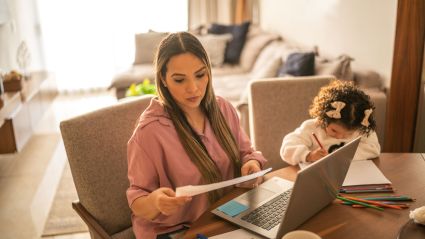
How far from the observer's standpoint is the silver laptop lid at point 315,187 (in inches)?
33.7

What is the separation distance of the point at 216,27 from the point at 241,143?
372cm

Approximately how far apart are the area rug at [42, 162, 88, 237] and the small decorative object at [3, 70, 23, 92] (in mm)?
1097

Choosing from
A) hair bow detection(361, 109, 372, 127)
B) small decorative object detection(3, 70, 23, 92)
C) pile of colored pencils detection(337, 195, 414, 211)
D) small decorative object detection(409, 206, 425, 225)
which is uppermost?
hair bow detection(361, 109, 372, 127)

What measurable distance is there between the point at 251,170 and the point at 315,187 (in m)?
0.35

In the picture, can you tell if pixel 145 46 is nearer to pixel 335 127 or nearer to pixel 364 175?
pixel 335 127

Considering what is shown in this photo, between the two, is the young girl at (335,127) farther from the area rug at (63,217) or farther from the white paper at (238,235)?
the area rug at (63,217)

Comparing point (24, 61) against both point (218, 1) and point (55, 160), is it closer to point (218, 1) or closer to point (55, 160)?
point (55, 160)

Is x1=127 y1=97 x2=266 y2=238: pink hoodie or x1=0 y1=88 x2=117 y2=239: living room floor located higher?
x1=127 y1=97 x2=266 y2=238: pink hoodie

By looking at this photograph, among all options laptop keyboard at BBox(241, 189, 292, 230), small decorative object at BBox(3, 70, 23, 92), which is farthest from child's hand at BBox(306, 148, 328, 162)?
small decorative object at BBox(3, 70, 23, 92)

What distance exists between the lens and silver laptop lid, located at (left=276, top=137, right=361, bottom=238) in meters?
0.85

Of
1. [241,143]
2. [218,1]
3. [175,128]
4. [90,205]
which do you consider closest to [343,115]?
[241,143]

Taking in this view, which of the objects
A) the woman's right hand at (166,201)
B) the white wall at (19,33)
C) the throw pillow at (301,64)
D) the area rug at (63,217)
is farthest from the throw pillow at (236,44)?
the woman's right hand at (166,201)

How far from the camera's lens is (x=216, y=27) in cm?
494

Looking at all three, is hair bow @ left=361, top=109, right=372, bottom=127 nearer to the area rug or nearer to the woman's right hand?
the woman's right hand
